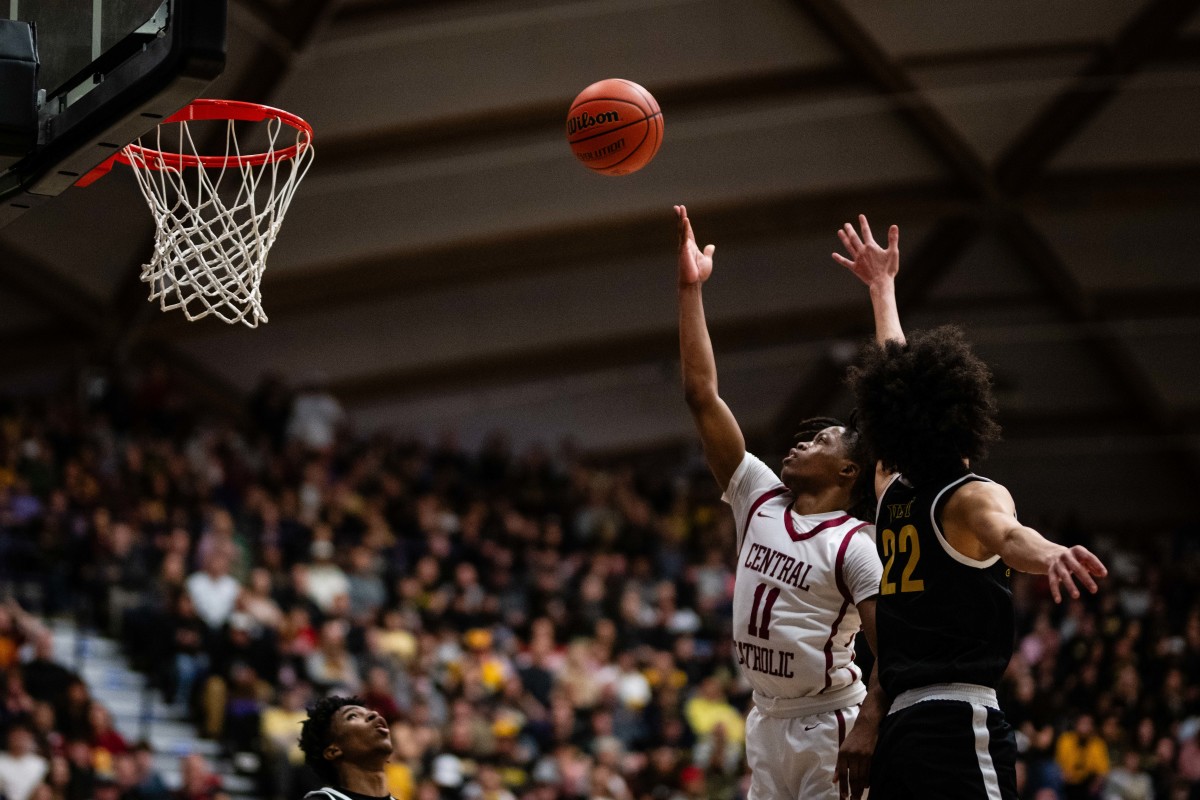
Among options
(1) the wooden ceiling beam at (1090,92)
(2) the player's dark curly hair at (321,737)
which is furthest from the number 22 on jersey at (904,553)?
(1) the wooden ceiling beam at (1090,92)

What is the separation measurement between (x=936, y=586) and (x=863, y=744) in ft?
1.91

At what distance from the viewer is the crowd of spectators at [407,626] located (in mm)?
12289

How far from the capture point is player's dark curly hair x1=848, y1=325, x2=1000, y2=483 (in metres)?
4.70

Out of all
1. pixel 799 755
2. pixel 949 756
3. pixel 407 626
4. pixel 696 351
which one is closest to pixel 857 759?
pixel 949 756

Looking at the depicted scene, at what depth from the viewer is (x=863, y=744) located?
4.80 metres

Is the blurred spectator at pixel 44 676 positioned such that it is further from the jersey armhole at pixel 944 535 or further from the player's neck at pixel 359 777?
the jersey armhole at pixel 944 535

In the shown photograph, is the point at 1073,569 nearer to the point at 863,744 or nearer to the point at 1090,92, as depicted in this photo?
the point at 863,744

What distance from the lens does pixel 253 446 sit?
1850cm

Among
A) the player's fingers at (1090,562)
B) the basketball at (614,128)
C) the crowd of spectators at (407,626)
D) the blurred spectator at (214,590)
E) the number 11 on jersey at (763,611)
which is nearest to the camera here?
the player's fingers at (1090,562)

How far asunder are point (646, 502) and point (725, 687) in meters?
6.49

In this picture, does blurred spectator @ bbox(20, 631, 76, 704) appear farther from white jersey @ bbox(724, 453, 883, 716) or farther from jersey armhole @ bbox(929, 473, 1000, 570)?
jersey armhole @ bbox(929, 473, 1000, 570)

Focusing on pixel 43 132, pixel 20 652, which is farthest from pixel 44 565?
pixel 43 132

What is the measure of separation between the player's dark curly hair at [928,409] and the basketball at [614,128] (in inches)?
87.3

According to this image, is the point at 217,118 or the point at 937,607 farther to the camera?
the point at 217,118
